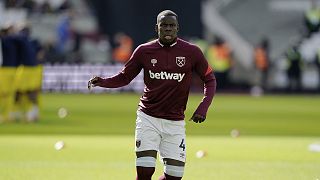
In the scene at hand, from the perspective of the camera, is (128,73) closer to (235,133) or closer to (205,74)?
→ (205,74)

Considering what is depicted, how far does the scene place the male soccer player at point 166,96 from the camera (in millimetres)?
11477

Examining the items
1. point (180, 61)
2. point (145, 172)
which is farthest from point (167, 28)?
point (145, 172)

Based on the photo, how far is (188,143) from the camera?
2083 centimetres

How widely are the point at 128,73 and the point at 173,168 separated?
1.29 metres

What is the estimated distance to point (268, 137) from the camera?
23.0 m

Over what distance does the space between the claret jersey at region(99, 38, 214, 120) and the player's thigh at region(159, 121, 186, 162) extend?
0.12m

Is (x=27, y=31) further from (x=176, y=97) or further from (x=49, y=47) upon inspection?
(x=49, y=47)

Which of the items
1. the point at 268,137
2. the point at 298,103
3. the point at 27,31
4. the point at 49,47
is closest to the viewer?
the point at 268,137

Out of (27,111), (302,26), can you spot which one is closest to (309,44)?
(302,26)

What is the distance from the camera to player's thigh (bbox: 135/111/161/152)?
11.4m

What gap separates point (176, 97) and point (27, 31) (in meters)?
14.8

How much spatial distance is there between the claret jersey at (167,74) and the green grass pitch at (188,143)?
9.18 ft

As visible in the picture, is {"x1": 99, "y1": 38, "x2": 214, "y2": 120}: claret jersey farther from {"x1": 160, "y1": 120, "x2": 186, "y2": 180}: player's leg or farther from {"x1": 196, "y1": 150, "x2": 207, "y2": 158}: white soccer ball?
{"x1": 196, "y1": 150, "x2": 207, "y2": 158}: white soccer ball

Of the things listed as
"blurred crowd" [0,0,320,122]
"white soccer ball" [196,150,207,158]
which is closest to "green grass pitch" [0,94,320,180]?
"white soccer ball" [196,150,207,158]
